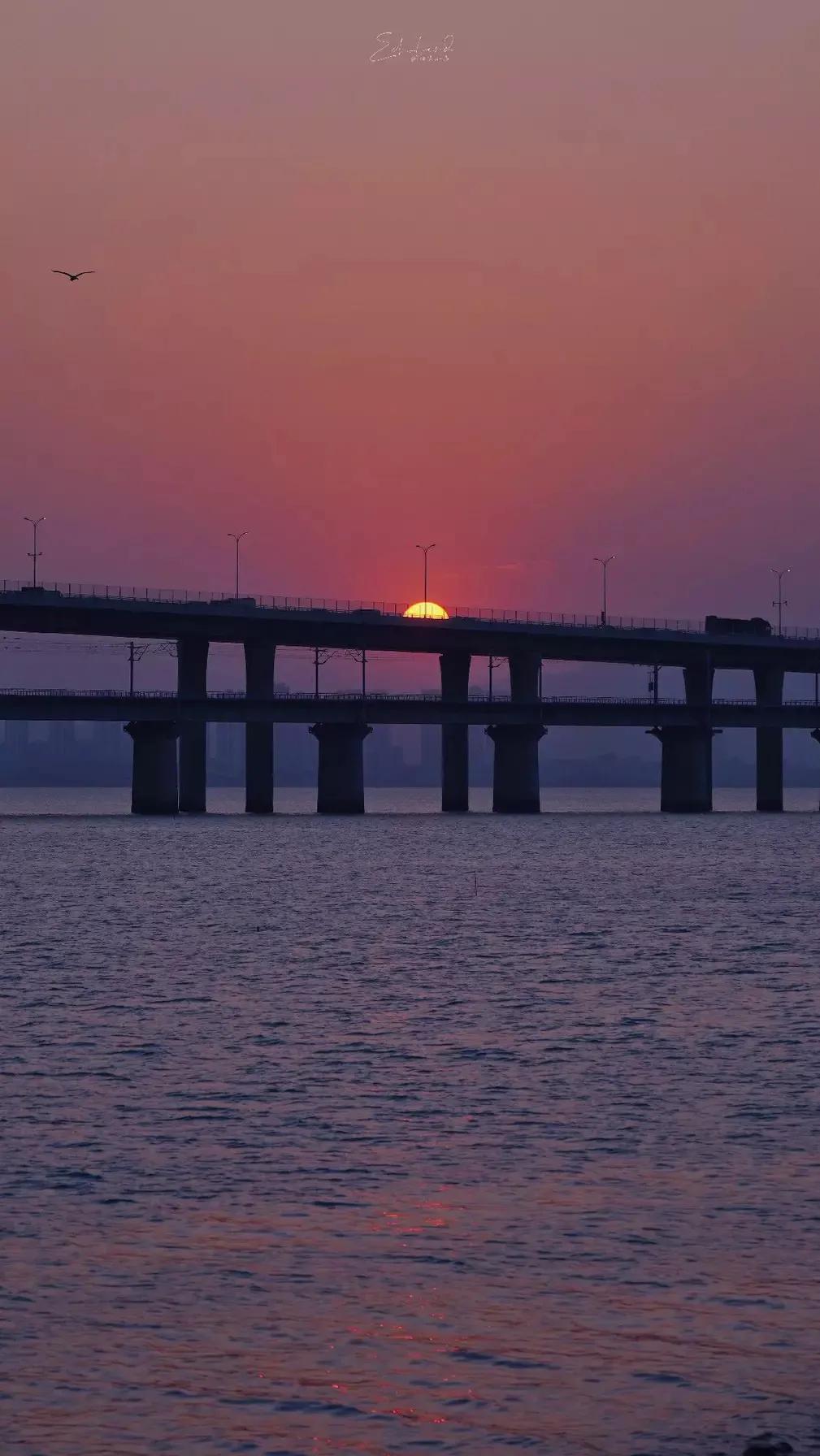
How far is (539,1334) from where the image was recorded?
2016 cm

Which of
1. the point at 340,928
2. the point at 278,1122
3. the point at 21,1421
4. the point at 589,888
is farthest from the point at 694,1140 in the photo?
the point at 589,888

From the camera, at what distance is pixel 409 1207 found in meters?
25.8

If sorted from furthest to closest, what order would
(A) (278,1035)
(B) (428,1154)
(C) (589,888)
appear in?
(C) (589,888) < (A) (278,1035) < (B) (428,1154)

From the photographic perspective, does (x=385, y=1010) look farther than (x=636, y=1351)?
Yes

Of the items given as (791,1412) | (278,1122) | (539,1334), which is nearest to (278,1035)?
(278,1122)

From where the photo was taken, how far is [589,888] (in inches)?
4291

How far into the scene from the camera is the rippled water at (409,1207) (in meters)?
18.0

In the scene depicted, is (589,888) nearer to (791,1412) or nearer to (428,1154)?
(428,1154)

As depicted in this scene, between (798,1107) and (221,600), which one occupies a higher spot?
(221,600)

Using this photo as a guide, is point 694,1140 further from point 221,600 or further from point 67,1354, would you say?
point 221,600

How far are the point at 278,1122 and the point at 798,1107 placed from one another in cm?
868

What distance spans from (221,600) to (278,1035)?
15178cm

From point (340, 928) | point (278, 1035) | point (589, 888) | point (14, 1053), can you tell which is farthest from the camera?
point (589, 888)

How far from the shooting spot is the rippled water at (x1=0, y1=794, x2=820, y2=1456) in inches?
710
